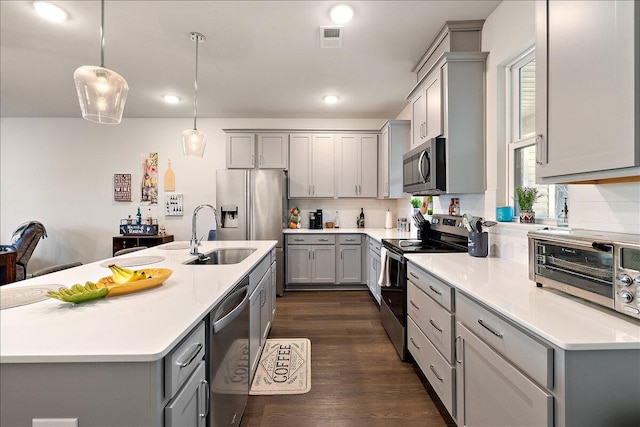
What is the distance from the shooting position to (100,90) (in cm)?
161

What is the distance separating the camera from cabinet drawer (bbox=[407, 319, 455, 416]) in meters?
1.63

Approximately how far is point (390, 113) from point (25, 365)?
5.00 metres

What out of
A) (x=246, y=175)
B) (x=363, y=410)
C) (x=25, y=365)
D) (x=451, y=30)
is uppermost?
(x=451, y=30)

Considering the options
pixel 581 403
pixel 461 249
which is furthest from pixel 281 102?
pixel 581 403

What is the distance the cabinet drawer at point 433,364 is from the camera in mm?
1626

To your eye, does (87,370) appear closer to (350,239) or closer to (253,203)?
(253,203)

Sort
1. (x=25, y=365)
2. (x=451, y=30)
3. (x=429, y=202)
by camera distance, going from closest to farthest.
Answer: (x=25, y=365) < (x=451, y=30) < (x=429, y=202)

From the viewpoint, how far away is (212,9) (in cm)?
231

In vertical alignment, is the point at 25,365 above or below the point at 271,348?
above

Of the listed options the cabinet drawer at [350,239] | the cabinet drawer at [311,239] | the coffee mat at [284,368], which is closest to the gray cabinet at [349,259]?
the cabinet drawer at [350,239]

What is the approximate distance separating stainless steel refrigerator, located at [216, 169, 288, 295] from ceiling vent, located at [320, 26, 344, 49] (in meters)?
2.01

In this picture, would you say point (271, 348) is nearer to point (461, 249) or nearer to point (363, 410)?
point (363, 410)

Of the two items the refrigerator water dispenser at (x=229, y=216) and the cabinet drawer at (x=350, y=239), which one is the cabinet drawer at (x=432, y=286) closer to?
the cabinet drawer at (x=350, y=239)

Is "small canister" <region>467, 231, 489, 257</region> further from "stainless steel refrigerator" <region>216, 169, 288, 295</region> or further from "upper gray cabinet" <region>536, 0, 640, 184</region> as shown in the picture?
"stainless steel refrigerator" <region>216, 169, 288, 295</region>
